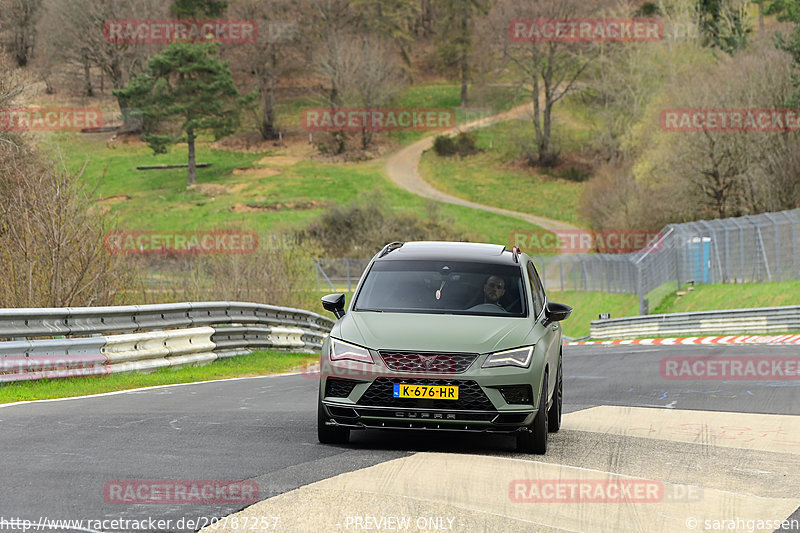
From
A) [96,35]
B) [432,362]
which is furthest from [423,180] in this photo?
[432,362]

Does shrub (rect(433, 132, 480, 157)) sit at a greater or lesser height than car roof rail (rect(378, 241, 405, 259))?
lesser

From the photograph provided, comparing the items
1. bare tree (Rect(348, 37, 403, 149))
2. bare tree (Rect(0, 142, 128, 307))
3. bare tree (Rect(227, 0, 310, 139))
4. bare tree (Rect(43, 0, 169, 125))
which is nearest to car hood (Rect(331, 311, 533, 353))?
bare tree (Rect(0, 142, 128, 307))

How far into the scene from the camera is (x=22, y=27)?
401 ft

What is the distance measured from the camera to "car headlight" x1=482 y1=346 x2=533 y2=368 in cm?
944

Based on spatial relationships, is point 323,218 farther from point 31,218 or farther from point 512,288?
point 512,288

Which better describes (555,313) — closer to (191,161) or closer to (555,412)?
(555,412)

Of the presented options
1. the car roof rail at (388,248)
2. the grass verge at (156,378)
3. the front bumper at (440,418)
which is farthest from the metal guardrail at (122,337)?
the front bumper at (440,418)

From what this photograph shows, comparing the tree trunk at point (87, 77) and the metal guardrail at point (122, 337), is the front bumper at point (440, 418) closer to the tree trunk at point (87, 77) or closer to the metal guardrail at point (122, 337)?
the metal guardrail at point (122, 337)

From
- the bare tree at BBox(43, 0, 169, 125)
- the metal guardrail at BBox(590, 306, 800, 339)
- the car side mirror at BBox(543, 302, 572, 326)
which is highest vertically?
the bare tree at BBox(43, 0, 169, 125)

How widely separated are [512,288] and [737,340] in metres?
22.1

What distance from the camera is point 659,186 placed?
204 ft

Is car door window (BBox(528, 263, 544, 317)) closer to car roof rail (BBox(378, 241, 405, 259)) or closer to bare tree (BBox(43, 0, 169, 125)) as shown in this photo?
car roof rail (BBox(378, 241, 405, 259))

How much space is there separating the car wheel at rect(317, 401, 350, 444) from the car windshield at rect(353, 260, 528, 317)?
48.4 inches

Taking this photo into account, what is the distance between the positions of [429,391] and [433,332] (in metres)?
0.55
